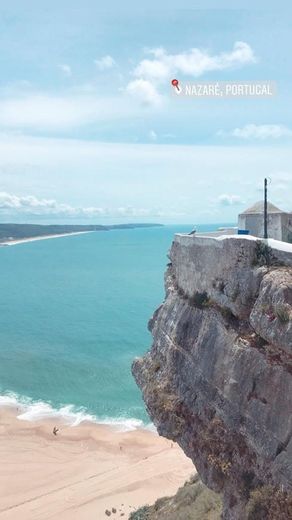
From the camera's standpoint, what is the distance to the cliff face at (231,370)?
1288cm

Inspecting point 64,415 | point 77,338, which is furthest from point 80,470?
A: point 77,338

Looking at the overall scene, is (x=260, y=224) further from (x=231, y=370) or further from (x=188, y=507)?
(x=188, y=507)

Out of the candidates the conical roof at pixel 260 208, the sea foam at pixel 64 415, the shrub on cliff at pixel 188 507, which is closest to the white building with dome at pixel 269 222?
the conical roof at pixel 260 208

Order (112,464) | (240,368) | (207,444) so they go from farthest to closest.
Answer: (112,464), (207,444), (240,368)

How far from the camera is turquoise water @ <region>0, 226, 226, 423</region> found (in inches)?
1854

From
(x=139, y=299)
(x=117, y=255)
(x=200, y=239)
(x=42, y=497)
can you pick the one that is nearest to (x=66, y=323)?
(x=139, y=299)

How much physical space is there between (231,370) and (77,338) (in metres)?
53.0

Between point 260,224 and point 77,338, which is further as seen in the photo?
point 77,338

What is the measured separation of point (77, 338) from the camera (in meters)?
65.8

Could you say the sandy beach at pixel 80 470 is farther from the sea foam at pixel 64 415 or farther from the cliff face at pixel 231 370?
the cliff face at pixel 231 370

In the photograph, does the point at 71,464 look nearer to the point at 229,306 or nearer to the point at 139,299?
the point at 229,306

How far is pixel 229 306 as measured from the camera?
15.7 metres

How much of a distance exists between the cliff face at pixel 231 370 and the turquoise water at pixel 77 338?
27.1 meters

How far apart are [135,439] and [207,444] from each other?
2535cm
